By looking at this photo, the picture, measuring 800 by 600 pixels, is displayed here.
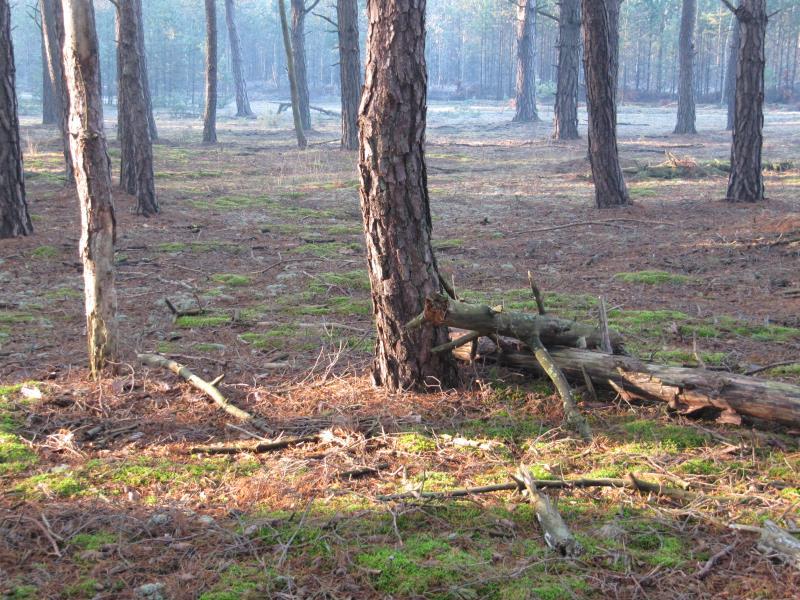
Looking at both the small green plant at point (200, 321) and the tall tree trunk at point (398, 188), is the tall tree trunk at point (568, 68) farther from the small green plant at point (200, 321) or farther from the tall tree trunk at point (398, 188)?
the tall tree trunk at point (398, 188)

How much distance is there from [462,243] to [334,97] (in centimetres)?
6494

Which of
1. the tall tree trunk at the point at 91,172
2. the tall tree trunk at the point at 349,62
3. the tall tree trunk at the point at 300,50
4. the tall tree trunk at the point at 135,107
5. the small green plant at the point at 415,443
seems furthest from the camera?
the tall tree trunk at the point at 300,50

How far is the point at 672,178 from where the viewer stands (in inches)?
710

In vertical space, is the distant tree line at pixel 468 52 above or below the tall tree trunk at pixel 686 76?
above

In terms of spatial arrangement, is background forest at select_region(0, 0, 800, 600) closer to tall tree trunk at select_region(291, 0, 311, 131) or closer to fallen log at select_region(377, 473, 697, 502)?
fallen log at select_region(377, 473, 697, 502)

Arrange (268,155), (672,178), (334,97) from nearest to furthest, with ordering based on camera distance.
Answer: (672,178)
(268,155)
(334,97)

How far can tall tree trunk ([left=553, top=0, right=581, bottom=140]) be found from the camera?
2650 centimetres

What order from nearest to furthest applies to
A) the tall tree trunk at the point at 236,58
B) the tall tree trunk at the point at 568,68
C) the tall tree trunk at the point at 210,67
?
the tall tree trunk at the point at 568,68, the tall tree trunk at the point at 210,67, the tall tree trunk at the point at 236,58

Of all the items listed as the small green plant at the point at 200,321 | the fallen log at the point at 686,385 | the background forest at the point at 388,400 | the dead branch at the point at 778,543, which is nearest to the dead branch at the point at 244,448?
the background forest at the point at 388,400

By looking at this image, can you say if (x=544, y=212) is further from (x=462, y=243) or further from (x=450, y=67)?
(x=450, y=67)

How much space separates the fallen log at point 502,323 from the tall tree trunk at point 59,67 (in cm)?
601

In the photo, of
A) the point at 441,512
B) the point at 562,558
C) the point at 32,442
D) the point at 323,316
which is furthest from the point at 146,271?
the point at 562,558

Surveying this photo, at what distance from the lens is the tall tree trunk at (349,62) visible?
982 inches

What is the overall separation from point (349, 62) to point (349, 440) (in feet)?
72.4
